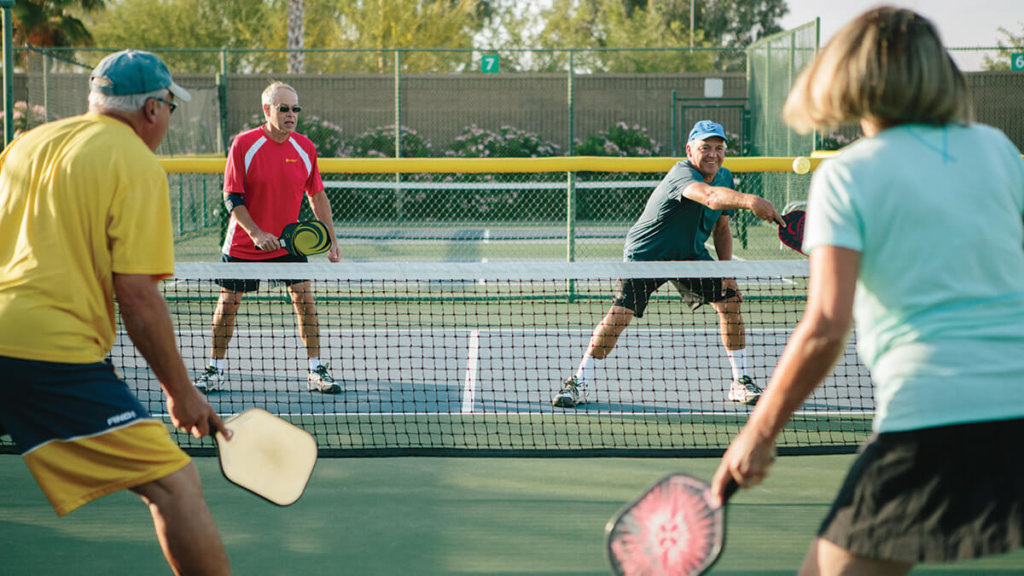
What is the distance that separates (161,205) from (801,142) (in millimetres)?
13619

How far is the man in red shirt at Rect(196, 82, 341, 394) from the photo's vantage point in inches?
249

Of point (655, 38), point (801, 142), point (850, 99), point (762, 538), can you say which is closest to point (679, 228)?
point (762, 538)

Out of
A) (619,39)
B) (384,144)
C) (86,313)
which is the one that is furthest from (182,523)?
(619,39)

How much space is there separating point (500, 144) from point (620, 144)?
2.61 meters

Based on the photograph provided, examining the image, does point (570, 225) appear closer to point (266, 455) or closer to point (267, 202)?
point (267, 202)

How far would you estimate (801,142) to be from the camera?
15.1m

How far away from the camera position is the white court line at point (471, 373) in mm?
6258

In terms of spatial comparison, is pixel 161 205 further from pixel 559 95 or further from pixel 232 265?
pixel 559 95

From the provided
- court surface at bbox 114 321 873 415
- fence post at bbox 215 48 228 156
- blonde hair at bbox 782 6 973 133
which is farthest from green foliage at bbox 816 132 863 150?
blonde hair at bbox 782 6 973 133

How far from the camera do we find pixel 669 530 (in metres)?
2.29

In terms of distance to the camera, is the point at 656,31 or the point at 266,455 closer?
the point at 266,455

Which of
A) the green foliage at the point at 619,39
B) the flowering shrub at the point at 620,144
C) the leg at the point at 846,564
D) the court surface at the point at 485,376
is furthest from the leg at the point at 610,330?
the flowering shrub at the point at 620,144

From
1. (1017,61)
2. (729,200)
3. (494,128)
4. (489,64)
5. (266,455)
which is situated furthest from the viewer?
(494,128)

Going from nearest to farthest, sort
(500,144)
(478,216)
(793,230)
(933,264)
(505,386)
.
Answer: (933,264) → (793,230) → (505,386) → (478,216) → (500,144)
